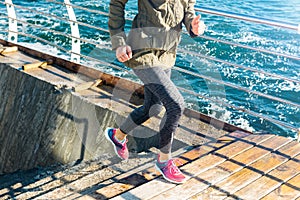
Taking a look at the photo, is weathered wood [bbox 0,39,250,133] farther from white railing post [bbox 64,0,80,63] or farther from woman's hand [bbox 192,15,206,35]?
woman's hand [bbox 192,15,206,35]

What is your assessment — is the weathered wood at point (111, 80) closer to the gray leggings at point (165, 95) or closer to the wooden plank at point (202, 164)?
the wooden plank at point (202, 164)

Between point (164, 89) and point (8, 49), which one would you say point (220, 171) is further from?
point (8, 49)

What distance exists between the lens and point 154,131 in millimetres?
4023

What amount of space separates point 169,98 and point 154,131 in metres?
1.18

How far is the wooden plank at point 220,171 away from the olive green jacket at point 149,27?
0.85m

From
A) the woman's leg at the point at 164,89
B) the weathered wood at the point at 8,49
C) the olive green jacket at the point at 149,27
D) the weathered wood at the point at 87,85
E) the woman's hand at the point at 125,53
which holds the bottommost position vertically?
the weathered wood at the point at 87,85

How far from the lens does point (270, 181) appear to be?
314 cm

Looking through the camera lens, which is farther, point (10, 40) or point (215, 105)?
point (215, 105)

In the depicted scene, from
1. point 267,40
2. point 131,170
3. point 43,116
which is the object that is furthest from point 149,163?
point 267,40

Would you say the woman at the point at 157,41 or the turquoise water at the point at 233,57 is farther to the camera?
the turquoise water at the point at 233,57

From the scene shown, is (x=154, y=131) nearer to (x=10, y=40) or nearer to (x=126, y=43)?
(x=126, y=43)

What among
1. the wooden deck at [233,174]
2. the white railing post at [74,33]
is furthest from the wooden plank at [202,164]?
the white railing post at [74,33]

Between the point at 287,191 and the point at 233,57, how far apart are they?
8.84 meters

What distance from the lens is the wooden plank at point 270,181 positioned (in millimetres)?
2965
